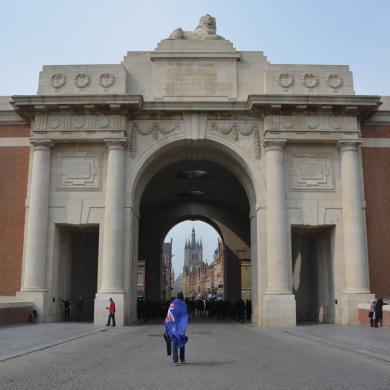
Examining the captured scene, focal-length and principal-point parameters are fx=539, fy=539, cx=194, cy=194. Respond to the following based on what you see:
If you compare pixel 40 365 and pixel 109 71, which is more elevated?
pixel 109 71

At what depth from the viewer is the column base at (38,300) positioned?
2536cm

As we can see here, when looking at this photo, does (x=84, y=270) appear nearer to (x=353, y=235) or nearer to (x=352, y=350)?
(x=353, y=235)

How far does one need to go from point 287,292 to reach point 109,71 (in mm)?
14332

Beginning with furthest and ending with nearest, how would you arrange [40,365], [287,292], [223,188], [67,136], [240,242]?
[240,242]
[223,188]
[67,136]
[287,292]
[40,365]

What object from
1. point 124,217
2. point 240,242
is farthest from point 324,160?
point 240,242

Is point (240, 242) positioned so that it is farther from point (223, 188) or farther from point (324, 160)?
point (324, 160)

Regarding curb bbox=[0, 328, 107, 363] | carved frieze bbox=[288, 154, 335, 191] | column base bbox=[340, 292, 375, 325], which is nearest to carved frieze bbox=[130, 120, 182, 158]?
carved frieze bbox=[288, 154, 335, 191]

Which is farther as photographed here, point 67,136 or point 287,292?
point 67,136

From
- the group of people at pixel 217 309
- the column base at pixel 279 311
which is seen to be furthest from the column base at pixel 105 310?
the group of people at pixel 217 309

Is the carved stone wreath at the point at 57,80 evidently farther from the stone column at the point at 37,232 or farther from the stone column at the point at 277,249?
the stone column at the point at 277,249

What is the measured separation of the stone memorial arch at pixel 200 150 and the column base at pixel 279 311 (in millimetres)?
63

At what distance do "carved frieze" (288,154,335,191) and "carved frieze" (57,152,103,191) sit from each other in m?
9.80

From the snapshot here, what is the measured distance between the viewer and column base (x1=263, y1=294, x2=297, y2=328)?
81.4 feet

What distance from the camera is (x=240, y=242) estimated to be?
163 ft
